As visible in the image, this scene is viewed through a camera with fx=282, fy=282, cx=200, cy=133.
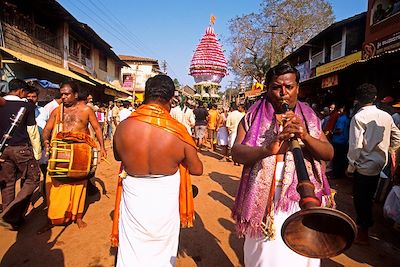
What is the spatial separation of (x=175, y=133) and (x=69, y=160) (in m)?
2.09

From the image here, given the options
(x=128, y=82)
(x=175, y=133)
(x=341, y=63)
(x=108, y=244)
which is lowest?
(x=108, y=244)

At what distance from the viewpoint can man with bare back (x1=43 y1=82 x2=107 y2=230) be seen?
12.5ft

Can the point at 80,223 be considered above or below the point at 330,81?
below

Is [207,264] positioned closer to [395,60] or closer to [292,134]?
[292,134]

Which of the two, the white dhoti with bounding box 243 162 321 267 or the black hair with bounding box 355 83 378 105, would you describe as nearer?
the white dhoti with bounding box 243 162 321 267

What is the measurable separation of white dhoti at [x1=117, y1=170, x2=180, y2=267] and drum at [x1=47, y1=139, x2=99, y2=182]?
170 centimetres

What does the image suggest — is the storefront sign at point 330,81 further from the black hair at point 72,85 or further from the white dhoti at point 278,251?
the white dhoti at point 278,251

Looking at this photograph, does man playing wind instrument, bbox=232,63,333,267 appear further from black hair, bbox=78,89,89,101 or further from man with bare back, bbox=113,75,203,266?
black hair, bbox=78,89,89,101

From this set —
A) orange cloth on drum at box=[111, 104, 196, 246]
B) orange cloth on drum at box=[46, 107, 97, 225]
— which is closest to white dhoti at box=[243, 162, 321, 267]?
orange cloth on drum at box=[111, 104, 196, 246]

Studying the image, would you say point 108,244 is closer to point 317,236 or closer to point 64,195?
point 64,195

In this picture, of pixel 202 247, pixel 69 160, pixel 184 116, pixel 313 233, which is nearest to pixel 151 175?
pixel 313 233

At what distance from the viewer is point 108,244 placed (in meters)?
3.54

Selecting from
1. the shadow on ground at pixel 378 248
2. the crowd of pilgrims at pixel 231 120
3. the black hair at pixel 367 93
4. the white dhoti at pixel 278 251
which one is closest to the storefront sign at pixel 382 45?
the crowd of pilgrims at pixel 231 120

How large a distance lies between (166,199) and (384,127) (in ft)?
9.35
